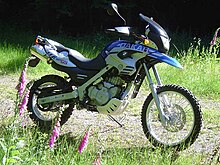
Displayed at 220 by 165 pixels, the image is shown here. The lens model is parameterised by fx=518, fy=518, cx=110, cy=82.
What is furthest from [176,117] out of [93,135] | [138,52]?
[93,135]


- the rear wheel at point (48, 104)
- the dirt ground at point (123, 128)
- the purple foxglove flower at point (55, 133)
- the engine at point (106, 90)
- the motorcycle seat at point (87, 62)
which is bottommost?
the dirt ground at point (123, 128)

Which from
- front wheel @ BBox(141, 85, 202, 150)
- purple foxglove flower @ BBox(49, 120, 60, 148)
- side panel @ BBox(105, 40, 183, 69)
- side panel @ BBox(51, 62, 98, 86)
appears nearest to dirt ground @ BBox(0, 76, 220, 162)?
front wheel @ BBox(141, 85, 202, 150)

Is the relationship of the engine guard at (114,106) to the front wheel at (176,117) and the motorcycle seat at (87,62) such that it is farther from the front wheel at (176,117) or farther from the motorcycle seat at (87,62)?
the motorcycle seat at (87,62)

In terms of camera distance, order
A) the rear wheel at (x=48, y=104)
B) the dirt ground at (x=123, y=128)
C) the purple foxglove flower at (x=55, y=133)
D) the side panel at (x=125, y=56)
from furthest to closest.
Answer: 1. the rear wheel at (x=48, y=104)
2. the dirt ground at (x=123, y=128)
3. the side panel at (x=125, y=56)
4. the purple foxglove flower at (x=55, y=133)

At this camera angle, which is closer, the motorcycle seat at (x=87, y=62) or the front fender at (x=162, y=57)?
the front fender at (x=162, y=57)

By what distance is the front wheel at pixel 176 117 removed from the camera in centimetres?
441

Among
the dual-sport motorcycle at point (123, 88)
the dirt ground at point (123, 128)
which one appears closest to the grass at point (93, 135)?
the dirt ground at point (123, 128)

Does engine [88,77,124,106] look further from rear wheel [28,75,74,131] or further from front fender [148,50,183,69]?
front fender [148,50,183,69]

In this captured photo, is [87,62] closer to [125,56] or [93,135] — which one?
[125,56]

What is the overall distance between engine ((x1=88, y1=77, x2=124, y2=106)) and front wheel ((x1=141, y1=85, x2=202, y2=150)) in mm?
302

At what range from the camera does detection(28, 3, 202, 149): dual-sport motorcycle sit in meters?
4.47

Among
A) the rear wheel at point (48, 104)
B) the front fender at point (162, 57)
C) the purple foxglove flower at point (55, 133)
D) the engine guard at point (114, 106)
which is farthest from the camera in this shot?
the rear wheel at point (48, 104)

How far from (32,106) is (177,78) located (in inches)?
110

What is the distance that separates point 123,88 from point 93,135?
51 centimetres
